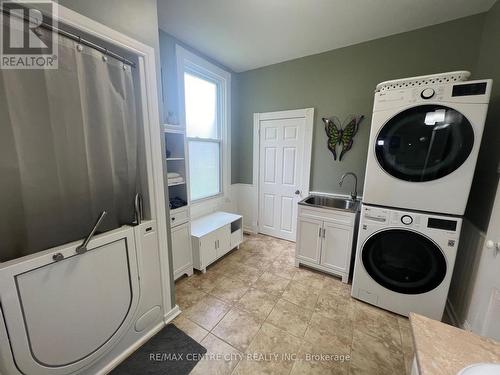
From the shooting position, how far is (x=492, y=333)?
1.14 m

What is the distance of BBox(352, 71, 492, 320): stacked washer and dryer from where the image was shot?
144 cm

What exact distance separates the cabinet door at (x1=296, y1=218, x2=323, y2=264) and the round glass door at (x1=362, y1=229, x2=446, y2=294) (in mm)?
553

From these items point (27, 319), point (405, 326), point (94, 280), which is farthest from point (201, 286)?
point (405, 326)

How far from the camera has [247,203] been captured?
141 inches

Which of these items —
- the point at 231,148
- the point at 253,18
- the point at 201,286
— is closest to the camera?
the point at 253,18

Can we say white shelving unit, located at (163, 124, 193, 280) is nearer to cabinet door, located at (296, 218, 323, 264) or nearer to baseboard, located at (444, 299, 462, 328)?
cabinet door, located at (296, 218, 323, 264)

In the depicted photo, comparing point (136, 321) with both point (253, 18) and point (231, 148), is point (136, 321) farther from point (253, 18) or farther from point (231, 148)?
A: point (253, 18)

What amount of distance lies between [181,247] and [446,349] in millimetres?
2095

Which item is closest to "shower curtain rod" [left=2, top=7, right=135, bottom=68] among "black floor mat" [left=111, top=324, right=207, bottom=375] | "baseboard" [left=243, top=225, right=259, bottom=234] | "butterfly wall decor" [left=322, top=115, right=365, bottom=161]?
"black floor mat" [left=111, top=324, right=207, bottom=375]

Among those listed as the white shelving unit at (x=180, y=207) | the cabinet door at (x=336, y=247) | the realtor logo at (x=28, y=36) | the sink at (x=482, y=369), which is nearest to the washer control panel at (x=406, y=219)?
the cabinet door at (x=336, y=247)

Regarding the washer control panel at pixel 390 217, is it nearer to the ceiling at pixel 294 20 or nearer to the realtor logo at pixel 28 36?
the ceiling at pixel 294 20

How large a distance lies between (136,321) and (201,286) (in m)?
0.78

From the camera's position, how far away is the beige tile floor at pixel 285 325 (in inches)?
55.0

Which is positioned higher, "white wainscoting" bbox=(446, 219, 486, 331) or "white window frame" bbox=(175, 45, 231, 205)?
"white window frame" bbox=(175, 45, 231, 205)
